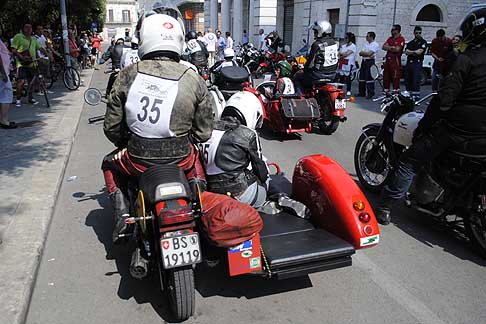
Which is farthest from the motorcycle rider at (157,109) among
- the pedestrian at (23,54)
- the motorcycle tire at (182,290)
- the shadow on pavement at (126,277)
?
the pedestrian at (23,54)

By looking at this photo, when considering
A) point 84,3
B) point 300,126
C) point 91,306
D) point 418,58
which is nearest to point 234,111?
point 91,306

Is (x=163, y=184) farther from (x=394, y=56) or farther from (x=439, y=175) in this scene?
(x=394, y=56)

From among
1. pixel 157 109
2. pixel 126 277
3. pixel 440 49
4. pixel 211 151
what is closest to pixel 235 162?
pixel 211 151

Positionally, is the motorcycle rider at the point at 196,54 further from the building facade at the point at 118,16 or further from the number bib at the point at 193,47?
the building facade at the point at 118,16

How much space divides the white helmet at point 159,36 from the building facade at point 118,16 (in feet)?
292

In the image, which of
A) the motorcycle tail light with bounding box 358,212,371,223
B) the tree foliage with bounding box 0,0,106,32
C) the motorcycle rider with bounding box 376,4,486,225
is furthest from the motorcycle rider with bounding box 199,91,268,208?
the tree foliage with bounding box 0,0,106,32

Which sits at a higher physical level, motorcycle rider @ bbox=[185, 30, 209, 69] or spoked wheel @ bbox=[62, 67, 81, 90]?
motorcycle rider @ bbox=[185, 30, 209, 69]

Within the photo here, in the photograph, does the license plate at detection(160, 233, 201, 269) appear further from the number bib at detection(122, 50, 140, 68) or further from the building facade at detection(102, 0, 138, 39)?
the building facade at detection(102, 0, 138, 39)

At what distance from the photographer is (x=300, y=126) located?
Answer: 8.02 metres

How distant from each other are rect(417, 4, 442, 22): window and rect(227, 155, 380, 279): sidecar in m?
19.8

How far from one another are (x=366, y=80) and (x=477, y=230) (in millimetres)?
9885

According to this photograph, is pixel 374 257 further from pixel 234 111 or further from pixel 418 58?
pixel 418 58

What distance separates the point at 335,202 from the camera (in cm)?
346

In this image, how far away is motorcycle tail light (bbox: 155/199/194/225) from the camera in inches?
109
